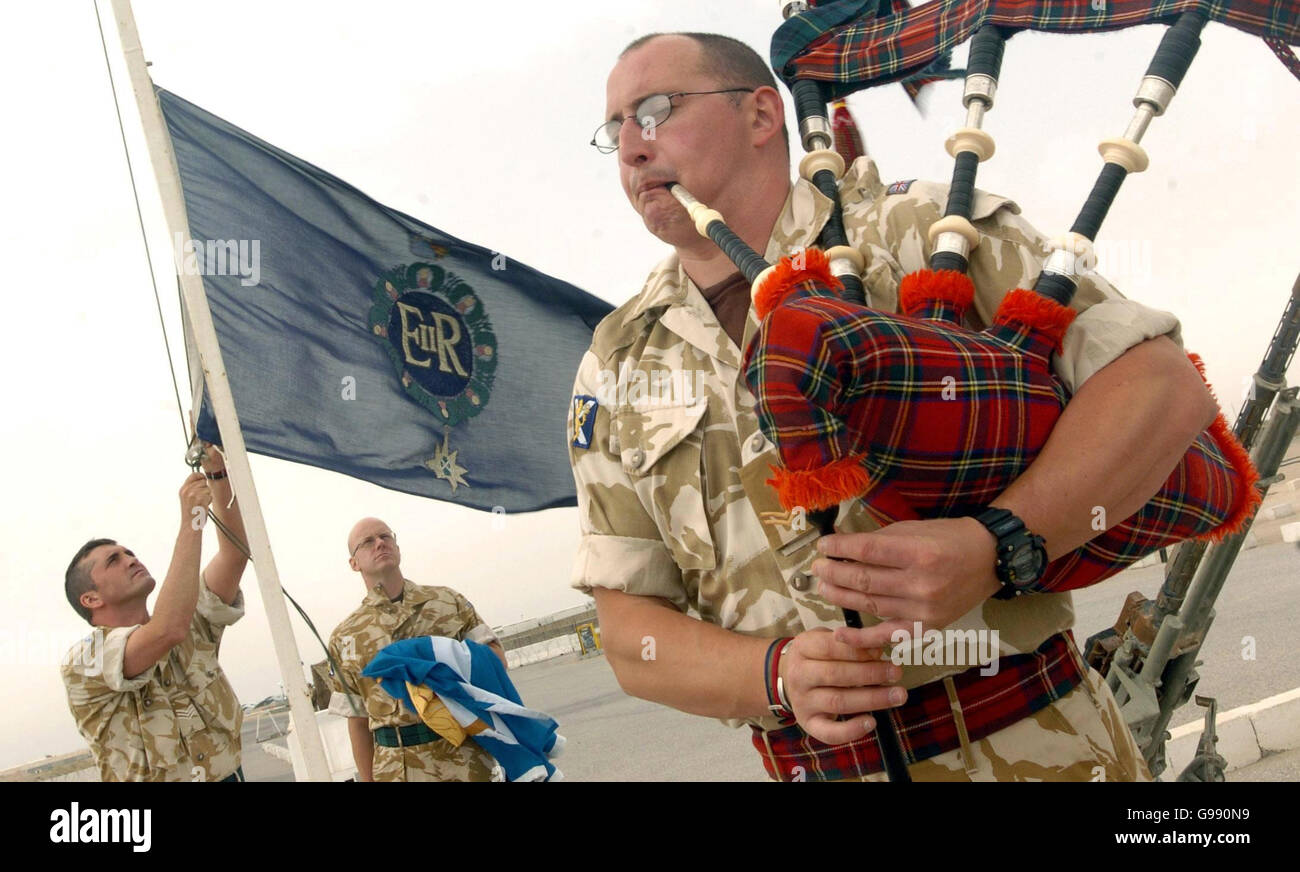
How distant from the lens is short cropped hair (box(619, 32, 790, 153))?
1549 millimetres

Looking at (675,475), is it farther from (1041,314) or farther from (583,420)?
(1041,314)

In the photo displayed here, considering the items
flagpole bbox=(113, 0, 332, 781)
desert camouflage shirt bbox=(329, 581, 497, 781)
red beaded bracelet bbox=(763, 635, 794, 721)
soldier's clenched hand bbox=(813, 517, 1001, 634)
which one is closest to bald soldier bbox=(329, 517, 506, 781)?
desert camouflage shirt bbox=(329, 581, 497, 781)

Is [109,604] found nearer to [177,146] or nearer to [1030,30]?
[177,146]

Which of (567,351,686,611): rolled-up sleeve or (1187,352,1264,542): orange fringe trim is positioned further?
(567,351,686,611): rolled-up sleeve

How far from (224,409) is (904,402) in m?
2.35

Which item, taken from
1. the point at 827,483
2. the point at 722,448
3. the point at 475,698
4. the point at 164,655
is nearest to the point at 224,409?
the point at 164,655

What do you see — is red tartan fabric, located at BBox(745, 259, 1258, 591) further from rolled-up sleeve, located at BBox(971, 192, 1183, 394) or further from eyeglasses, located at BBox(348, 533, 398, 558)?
eyeglasses, located at BBox(348, 533, 398, 558)

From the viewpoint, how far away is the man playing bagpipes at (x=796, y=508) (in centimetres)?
112

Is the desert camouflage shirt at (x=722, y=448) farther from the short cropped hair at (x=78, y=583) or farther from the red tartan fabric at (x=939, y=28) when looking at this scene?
the short cropped hair at (x=78, y=583)

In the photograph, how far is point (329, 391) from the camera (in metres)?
3.61

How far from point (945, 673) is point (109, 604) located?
3.34 m

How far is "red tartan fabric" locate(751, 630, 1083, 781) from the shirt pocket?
32cm

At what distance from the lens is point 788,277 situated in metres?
1.14
